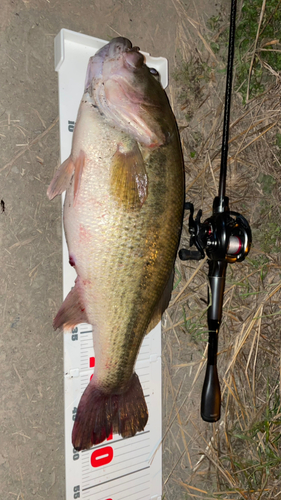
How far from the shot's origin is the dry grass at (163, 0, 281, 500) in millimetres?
2229

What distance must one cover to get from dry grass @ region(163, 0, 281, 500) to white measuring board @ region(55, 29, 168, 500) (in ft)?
0.46

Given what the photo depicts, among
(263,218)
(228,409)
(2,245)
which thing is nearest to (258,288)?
(263,218)

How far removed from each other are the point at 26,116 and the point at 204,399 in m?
1.69

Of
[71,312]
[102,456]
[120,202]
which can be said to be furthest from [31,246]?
[102,456]

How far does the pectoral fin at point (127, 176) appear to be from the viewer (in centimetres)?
138

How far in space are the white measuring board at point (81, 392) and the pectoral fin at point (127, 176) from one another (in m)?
0.49

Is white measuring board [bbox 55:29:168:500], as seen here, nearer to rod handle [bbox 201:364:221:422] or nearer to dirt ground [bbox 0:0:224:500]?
dirt ground [bbox 0:0:224:500]

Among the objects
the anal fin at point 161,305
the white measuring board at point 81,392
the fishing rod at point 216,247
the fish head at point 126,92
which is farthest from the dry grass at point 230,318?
the fish head at point 126,92

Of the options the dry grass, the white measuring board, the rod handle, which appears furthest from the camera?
the dry grass

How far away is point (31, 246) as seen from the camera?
181cm

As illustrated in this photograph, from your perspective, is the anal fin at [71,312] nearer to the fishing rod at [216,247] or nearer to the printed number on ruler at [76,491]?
the fishing rod at [216,247]

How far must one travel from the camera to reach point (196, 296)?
2266 millimetres

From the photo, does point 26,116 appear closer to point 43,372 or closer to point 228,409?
point 43,372

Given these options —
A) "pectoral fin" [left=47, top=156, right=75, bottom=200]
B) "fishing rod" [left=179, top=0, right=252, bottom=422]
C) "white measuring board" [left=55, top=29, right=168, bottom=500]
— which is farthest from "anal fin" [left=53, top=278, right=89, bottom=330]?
"fishing rod" [left=179, top=0, right=252, bottom=422]
